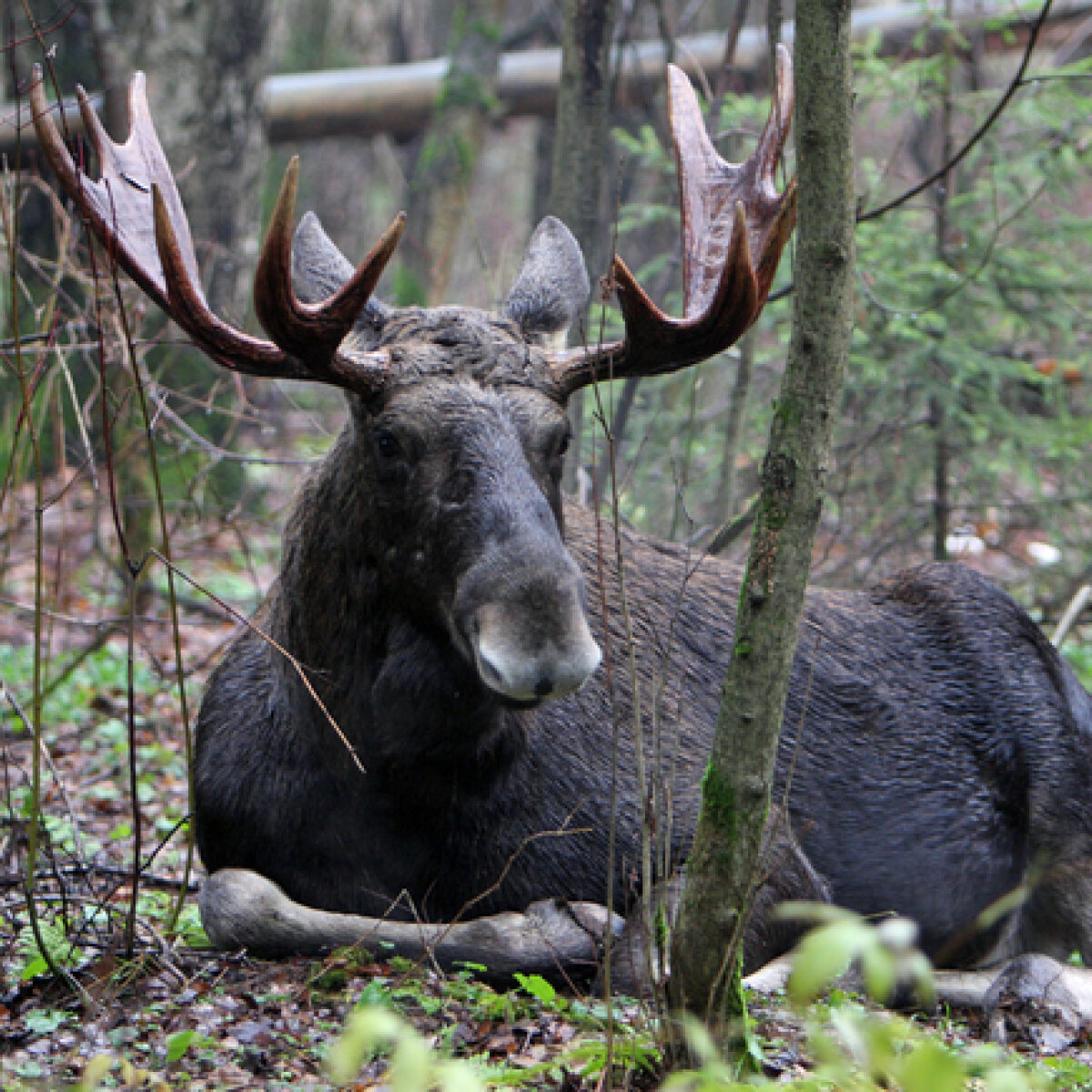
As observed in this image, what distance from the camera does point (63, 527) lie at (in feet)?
18.3

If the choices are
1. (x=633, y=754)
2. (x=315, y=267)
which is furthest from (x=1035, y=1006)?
(x=315, y=267)

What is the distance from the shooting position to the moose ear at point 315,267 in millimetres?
4902

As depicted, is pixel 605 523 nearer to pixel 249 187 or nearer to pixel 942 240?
pixel 942 240

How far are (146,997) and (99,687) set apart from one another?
4.59 meters

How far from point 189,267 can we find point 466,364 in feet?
2.89

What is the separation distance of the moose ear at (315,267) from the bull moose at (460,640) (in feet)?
0.04

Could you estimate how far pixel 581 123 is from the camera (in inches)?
285

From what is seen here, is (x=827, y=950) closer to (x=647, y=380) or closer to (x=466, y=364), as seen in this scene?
(x=466, y=364)

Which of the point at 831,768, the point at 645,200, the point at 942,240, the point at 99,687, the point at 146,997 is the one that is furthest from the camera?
the point at 645,200

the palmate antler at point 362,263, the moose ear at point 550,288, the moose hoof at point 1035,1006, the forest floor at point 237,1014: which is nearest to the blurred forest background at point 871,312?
the moose ear at point 550,288

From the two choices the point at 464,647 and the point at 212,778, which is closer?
the point at 464,647

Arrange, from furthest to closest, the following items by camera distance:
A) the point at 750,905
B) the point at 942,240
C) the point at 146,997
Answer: the point at 942,240
the point at 146,997
the point at 750,905

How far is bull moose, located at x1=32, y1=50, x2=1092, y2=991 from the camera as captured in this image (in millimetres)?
3959

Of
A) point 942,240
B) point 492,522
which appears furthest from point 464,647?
point 942,240
